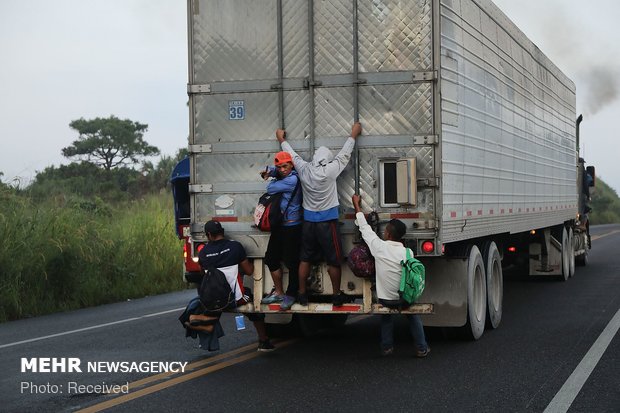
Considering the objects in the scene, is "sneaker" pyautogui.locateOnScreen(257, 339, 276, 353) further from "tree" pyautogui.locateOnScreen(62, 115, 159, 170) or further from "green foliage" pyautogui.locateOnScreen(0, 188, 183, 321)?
"tree" pyautogui.locateOnScreen(62, 115, 159, 170)

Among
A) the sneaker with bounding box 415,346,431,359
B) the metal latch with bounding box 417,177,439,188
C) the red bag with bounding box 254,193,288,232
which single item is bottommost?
the sneaker with bounding box 415,346,431,359

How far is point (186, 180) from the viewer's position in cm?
1405

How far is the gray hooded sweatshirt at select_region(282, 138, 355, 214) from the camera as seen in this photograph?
9008 mm

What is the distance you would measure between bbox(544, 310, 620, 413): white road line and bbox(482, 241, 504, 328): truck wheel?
1.26 metres

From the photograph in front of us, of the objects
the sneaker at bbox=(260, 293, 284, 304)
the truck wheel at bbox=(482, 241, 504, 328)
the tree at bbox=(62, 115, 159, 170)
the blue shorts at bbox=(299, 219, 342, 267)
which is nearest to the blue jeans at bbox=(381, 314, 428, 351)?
the blue shorts at bbox=(299, 219, 342, 267)

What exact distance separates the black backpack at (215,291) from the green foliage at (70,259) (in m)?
6.28

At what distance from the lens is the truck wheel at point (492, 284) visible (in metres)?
11.0

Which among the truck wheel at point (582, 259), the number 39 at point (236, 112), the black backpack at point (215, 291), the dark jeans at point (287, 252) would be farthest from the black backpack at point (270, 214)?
the truck wheel at point (582, 259)

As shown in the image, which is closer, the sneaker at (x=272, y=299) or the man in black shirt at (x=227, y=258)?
the man in black shirt at (x=227, y=258)

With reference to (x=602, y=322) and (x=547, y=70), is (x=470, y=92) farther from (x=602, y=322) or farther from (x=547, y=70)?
(x=547, y=70)

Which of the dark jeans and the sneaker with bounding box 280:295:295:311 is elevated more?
the dark jeans

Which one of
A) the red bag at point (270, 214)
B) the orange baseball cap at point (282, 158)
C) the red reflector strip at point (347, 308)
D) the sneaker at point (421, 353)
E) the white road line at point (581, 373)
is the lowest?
the white road line at point (581, 373)

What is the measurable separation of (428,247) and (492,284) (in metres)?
2.56

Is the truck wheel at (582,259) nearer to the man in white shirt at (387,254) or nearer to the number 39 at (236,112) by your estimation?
the man in white shirt at (387,254)
